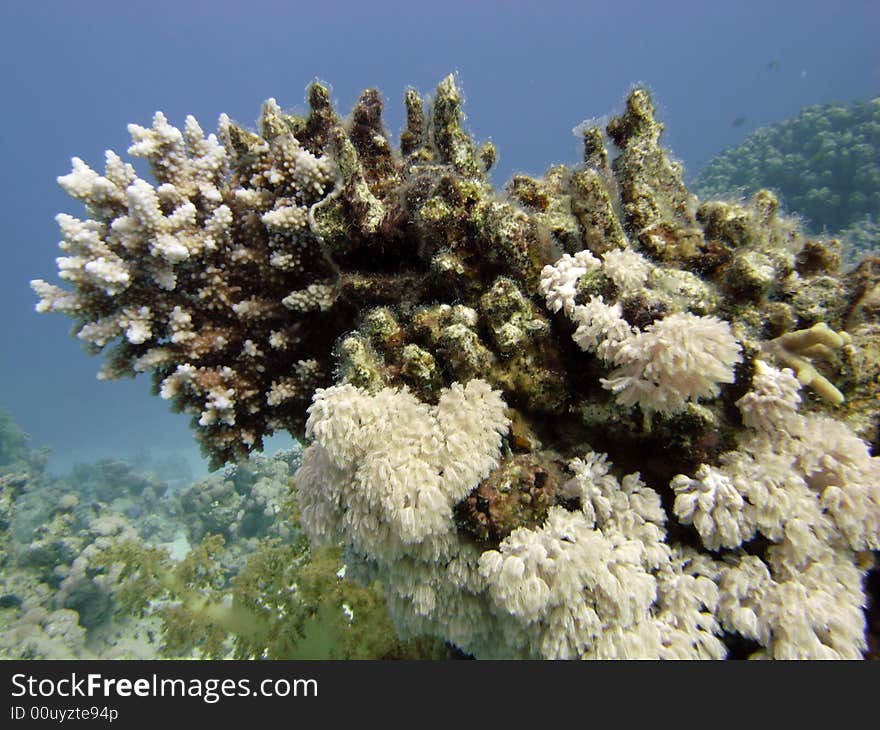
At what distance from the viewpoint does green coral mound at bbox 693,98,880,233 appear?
18500 mm

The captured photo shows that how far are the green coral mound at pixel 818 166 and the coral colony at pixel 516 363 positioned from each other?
18.3 metres

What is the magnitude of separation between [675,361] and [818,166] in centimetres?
2453

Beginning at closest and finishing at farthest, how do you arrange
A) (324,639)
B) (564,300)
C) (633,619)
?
(633,619), (564,300), (324,639)

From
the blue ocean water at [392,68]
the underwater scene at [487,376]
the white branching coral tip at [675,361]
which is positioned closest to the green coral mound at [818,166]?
the underwater scene at [487,376]

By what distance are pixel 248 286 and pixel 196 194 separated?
2.65 ft

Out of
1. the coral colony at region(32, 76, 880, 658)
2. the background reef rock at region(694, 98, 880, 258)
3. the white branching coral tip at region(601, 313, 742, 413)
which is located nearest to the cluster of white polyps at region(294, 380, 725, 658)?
the coral colony at region(32, 76, 880, 658)

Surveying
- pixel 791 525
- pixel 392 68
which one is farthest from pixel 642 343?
pixel 392 68

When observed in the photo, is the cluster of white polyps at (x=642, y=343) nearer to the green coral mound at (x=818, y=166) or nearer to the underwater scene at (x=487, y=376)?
the underwater scene at (x=487, y=376)

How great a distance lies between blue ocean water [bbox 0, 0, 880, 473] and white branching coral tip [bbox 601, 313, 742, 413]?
3406 inches

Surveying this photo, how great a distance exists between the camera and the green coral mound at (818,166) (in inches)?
728

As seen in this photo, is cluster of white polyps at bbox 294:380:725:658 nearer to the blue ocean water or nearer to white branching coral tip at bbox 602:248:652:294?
white branching coral tip at bbox 602:248:652:294
